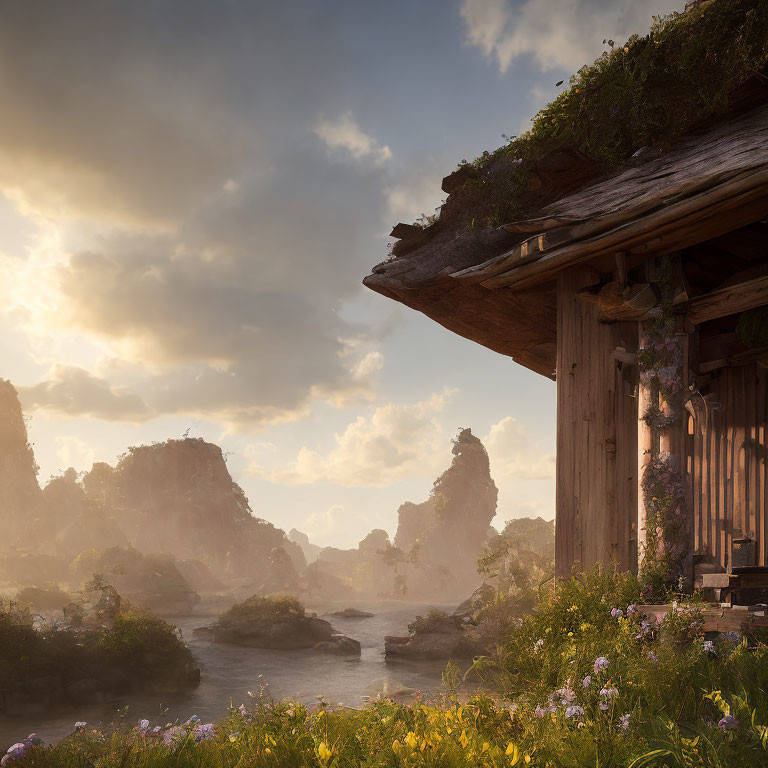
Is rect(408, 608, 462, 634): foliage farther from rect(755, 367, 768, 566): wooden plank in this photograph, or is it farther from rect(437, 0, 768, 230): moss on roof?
rect(437, 0, 768, 230): moss on roof

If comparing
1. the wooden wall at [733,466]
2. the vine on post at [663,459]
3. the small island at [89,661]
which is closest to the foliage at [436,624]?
the small island at [89,661]

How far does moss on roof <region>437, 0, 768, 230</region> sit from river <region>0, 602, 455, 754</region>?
9.53 metres

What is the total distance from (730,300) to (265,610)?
96.4ft

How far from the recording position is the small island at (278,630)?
28.7 meters

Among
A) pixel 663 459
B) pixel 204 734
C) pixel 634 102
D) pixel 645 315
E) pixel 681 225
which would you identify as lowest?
pixel 204 734

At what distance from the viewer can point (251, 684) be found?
2030cm

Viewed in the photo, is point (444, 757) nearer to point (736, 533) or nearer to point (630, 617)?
point (630, 617)

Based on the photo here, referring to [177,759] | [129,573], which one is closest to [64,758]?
[177,759]

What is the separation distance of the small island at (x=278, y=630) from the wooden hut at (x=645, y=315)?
22.3m

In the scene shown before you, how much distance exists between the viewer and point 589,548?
784cm

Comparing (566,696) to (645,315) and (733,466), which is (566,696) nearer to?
(645,315)

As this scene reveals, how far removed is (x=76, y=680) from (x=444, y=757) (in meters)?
19.4

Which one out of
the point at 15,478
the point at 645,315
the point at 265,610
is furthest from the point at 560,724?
the point at 15,478

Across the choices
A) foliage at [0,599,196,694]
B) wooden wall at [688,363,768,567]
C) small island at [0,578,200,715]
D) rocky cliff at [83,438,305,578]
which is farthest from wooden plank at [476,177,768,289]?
rocky cliff at [83,438,305,578]
